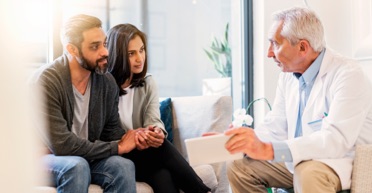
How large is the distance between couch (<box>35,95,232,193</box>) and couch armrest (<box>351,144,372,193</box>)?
813mm

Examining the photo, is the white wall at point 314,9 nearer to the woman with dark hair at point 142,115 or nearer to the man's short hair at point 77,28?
the woman with dark hair at point 142,115

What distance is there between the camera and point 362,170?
137cm

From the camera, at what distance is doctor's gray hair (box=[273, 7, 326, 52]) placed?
1.65 metres

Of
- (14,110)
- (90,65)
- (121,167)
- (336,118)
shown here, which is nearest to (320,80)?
(336,118)

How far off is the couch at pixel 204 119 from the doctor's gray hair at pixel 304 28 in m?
0.68

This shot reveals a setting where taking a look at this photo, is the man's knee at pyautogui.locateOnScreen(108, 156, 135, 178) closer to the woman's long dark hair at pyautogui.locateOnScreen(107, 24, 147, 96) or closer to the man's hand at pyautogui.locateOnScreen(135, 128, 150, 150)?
the man's hand at pyautogui.locateOnScreen(135, 128, 150, 150)

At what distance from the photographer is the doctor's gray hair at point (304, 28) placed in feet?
5.41

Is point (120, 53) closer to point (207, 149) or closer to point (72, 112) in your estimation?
point (72, 112)

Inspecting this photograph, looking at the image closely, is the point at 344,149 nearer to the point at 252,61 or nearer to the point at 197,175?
the point at 197,175

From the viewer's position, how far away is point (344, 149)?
1451 mm

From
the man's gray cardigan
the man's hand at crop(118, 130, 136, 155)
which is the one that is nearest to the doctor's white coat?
the man's hand at crop(118, 130, 136, 155)

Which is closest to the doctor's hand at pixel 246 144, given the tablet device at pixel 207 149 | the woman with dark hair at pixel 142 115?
the tablet device at pixel 207 149

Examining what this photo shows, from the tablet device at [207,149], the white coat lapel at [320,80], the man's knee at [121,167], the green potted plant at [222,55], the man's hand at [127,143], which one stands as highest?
the green potted plant at [222,55]

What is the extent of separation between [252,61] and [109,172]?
182cm
